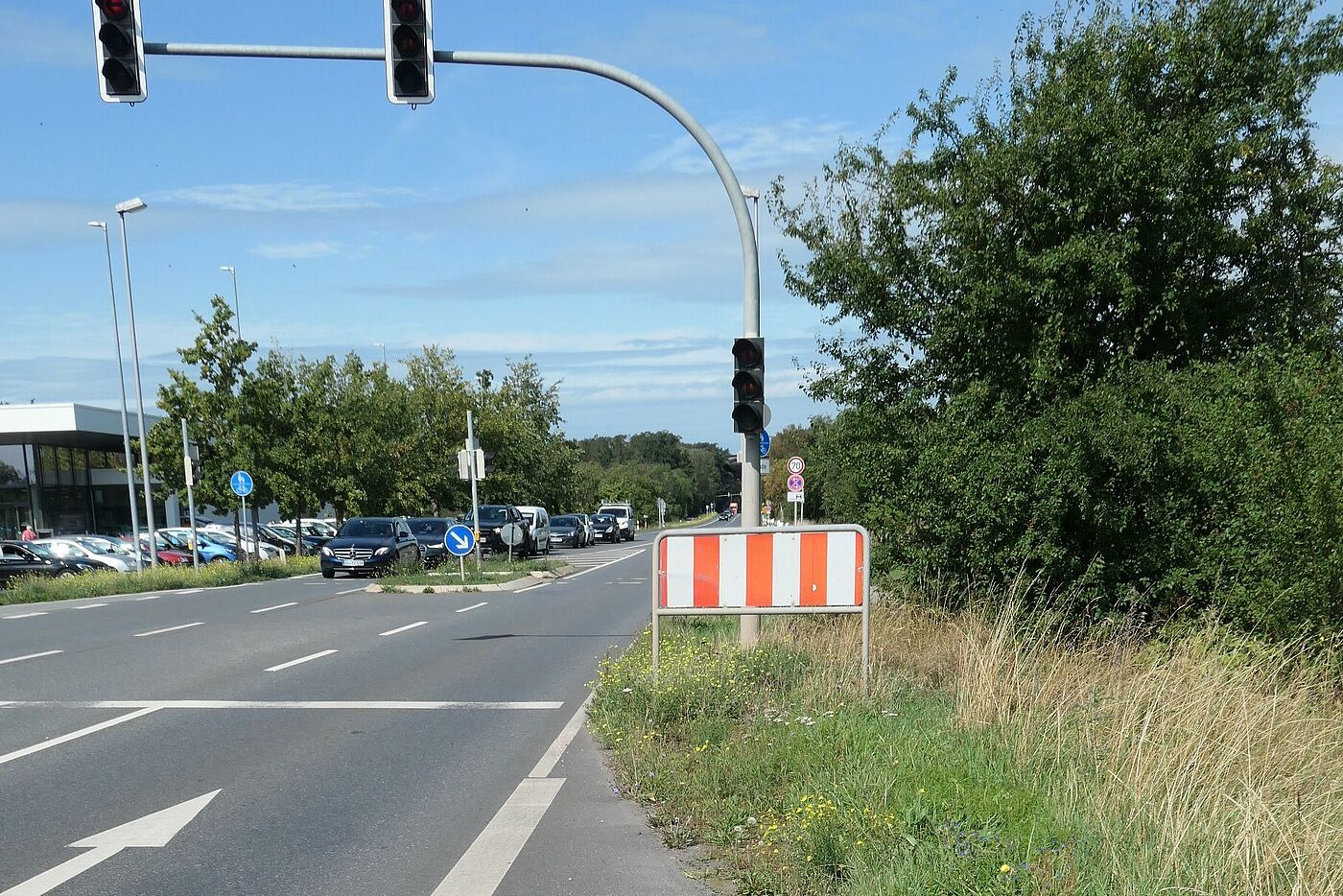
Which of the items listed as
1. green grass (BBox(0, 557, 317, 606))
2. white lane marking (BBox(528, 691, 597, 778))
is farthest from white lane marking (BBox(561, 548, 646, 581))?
Answer: white lane marking (BBox(528, 691, 597, 778))

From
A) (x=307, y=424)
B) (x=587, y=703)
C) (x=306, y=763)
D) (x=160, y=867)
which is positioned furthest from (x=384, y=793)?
(x=307, y=424)

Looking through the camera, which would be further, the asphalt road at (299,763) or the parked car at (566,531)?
the parked car at (566,531)

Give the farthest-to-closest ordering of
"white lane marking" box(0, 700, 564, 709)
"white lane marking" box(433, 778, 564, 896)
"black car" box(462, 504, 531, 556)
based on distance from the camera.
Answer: "black car" box(462, 504, 531, 556), "white lane marking" box(0, 700, 564, 709), "white lane marking" box(433, 778, 564, 896)

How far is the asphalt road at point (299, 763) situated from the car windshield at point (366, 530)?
48.9 feet

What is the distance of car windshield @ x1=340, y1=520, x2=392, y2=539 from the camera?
31.8m

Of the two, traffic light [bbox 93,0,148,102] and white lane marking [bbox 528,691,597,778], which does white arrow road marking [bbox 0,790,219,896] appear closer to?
white lane marking [bbox 528,691,597,778]

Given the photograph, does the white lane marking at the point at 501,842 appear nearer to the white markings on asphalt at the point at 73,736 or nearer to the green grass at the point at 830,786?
the green grass at the point at 830,786

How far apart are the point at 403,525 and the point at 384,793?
26.7m

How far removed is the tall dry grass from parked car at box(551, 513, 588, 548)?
44.1 m

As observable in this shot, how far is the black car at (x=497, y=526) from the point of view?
40938 mm

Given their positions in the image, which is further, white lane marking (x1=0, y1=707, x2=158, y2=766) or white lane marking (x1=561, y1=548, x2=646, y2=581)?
white lane marking (x1=561, y1=548, x2=646, y2=581)

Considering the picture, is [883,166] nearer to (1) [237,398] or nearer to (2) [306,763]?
(2) [306,763]

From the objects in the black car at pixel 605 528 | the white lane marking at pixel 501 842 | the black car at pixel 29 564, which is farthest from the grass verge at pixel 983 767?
the black car at pixel 605 528

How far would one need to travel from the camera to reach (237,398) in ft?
120
